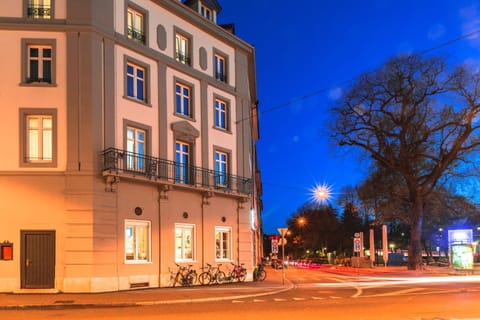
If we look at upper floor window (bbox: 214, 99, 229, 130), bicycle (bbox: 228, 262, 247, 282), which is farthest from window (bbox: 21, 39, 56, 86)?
bicycle (bbox: 228, 262, 247, 282)

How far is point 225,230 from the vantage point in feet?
101

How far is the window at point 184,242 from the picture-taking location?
2788 centimetres

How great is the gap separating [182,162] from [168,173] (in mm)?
1674

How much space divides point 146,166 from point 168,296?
662 cm

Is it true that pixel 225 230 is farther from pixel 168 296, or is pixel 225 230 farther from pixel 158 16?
pixel 158 16

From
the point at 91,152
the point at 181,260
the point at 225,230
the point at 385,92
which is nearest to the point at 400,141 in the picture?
the point at 385,92

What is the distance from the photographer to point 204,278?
28.8m

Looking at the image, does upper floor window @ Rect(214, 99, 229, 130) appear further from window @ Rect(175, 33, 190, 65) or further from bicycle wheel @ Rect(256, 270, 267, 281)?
bicycle wheel @ Rect(256, 270, 267, 281)

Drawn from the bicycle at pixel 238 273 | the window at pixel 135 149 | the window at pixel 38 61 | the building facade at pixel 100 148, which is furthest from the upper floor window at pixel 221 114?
the window at pixel 38 61

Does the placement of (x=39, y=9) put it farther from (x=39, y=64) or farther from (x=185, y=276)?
(x=185, y=276)

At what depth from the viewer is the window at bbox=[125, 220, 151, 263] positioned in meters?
25.3

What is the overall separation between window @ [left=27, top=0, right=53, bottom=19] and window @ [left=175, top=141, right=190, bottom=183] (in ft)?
27.6

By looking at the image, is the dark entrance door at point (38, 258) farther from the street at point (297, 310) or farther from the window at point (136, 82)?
the window at point (136, 82)

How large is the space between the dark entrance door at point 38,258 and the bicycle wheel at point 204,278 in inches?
305
